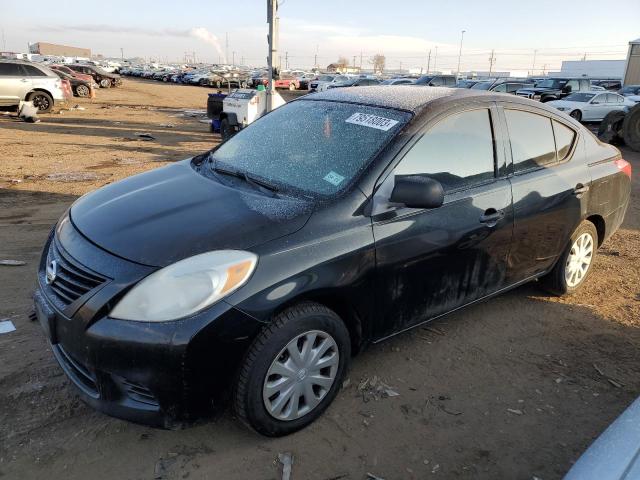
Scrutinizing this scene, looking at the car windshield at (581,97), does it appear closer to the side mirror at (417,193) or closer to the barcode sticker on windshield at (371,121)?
the barcode sticker on windshield at (371,121)

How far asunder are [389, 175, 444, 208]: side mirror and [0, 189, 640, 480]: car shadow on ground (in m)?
1.17

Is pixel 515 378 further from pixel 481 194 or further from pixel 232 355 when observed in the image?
pixel 232 355

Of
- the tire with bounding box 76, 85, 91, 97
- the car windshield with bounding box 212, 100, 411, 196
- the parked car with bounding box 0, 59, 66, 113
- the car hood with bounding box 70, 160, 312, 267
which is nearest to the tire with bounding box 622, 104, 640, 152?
the car windshield with bounding box 212, 100, 411, 196

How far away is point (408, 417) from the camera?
2844 mm

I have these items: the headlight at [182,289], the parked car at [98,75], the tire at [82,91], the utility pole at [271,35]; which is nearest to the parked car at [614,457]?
the headlight at [182,289]

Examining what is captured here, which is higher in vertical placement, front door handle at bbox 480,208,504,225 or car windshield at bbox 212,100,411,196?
car windshield at bbox 212,100,411,196

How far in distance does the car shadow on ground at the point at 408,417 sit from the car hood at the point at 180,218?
2.77 feet

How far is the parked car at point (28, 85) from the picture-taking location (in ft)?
55.3

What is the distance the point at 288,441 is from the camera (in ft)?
8.57

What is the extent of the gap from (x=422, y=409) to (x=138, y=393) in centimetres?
158

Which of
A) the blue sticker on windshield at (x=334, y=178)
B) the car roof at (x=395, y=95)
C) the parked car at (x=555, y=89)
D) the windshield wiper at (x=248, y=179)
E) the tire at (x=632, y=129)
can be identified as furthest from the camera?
the parked car at (x=555, y=89)

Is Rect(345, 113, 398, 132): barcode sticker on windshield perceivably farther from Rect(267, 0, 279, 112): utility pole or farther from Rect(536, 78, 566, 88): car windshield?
Rect(536, 78, 566, 88): car windshield

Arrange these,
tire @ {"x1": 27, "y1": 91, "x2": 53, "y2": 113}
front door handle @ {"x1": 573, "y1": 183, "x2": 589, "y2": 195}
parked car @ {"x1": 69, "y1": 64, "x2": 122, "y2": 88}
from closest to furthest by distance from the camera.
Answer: front door handle @ {"x1": 573, "y1": 183, "x2": 589, "y2": 195}
tire @ {"x1": 27, "y1": 91, "x2": 53, "y2": 113}
parked car @ {"x1": 69, "y1": 64, "x2": 122, "y2": 88}

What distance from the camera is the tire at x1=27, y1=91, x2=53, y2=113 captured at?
58.2 feet
